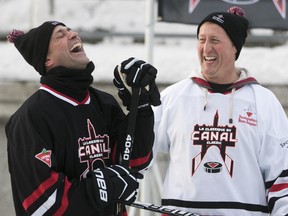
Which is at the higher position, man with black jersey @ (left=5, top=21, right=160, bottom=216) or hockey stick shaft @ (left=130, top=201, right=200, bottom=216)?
man with black jersey @ (left=5, top=21, right=160, bottom=216)

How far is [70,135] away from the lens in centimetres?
246

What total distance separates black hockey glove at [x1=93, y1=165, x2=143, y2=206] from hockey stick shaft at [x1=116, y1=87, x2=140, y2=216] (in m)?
0.05

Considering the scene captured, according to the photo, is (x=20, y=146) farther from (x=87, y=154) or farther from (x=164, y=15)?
(x=164, y=15)

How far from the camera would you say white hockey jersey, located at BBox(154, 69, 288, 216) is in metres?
2.85

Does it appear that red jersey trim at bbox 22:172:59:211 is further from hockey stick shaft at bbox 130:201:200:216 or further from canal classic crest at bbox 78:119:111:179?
hockey stick shaft at bbox 130:201:200:216

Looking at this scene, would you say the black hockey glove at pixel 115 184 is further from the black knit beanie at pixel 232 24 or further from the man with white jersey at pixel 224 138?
the black knit beanie at pixel 232 24

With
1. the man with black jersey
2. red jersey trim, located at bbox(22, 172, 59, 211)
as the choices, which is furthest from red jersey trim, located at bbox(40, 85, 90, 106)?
red jersey trim, located at bbox(22, 172, 59, 211)

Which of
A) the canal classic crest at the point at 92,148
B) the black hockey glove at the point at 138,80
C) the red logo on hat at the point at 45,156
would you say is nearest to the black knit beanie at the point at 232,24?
the black hockey glove at the point at 138,80

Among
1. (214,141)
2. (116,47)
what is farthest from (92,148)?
(116,47)

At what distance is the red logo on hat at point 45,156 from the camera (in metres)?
2.35

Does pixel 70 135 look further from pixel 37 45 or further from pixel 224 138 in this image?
pixel 224 138

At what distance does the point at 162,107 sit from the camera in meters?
3.00

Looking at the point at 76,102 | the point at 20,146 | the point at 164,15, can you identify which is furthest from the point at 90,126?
the point at 164,15

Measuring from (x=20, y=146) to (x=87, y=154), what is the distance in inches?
9.8
